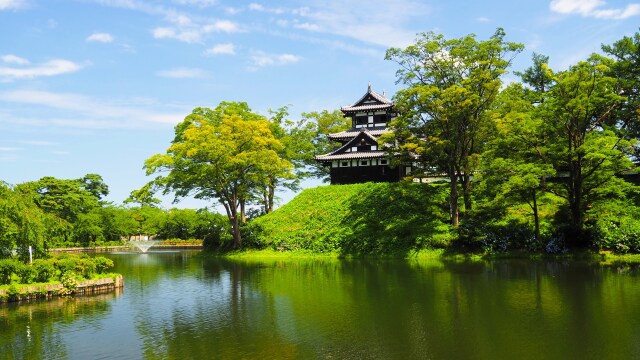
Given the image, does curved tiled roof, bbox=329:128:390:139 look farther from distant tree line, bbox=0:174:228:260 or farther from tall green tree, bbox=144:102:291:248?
distant tree line, bbox=0:174:228:260

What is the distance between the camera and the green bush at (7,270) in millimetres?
21016

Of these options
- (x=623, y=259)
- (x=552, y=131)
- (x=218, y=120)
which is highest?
(x=218, y=120)

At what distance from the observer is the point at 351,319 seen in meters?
16.0

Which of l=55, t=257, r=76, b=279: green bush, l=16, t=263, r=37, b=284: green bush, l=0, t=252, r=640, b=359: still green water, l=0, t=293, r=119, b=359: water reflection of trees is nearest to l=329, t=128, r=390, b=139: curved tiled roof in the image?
l=0, t=252, r=640, b=359: still green water

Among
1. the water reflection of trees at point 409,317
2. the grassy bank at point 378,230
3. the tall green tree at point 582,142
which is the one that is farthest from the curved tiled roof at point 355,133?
the water reflection of trees at point 409,317

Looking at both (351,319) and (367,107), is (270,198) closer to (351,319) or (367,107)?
(367,107)

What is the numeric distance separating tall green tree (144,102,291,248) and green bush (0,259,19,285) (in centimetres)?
2357

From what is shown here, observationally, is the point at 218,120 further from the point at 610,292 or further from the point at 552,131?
the point at 610,292

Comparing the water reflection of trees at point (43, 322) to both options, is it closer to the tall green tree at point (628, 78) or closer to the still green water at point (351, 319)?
the still green water at point (351, 319)

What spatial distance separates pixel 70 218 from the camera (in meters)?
72.1

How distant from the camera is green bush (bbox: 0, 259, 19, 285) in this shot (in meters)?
21.0

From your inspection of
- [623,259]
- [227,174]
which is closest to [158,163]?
[227,174]

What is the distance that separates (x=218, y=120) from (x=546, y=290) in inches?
1724

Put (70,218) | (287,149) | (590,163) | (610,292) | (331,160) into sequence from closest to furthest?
1. (610,292)
2. (590,163)
3. (331,160)
4. (287,149)
5. (70,218)
